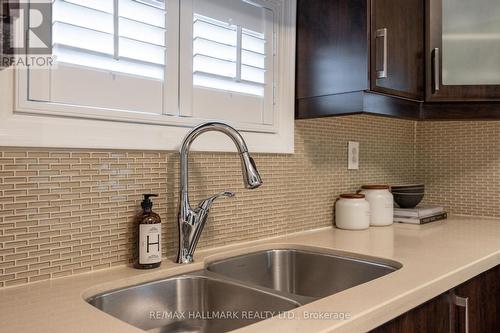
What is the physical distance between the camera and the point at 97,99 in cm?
105

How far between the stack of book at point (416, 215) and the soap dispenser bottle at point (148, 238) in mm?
1201

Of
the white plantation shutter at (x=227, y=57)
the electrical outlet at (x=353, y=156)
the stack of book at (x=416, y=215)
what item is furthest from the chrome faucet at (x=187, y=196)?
the stack of book at (x=416, y=215)

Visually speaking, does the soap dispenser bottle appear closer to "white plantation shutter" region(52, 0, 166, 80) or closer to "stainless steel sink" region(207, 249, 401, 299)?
Result: "stainless steel sink" region(207, 249, 401, 299)

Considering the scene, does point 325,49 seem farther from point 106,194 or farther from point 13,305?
point 13,305

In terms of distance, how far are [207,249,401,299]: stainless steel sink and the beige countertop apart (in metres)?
0.03

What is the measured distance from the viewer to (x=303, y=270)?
1.38m

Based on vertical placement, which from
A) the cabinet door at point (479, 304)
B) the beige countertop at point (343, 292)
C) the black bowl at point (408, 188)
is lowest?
the cabinet door at point (479, 304)

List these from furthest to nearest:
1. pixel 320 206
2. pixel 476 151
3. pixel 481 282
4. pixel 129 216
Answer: pixel 476 151, pixel 320 206, pixel 481 282, pixel 129 216

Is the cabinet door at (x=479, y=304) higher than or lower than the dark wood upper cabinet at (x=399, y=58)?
lower

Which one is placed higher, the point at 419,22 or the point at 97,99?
the point at 419,22

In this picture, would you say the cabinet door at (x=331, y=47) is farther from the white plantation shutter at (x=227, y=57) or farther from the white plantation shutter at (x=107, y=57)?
the white plantation shutter at (x=107, y=57)

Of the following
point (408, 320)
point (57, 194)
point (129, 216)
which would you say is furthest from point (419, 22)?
point (57, 194)

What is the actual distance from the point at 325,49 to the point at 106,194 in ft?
3.03

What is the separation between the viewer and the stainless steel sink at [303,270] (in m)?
1.23
